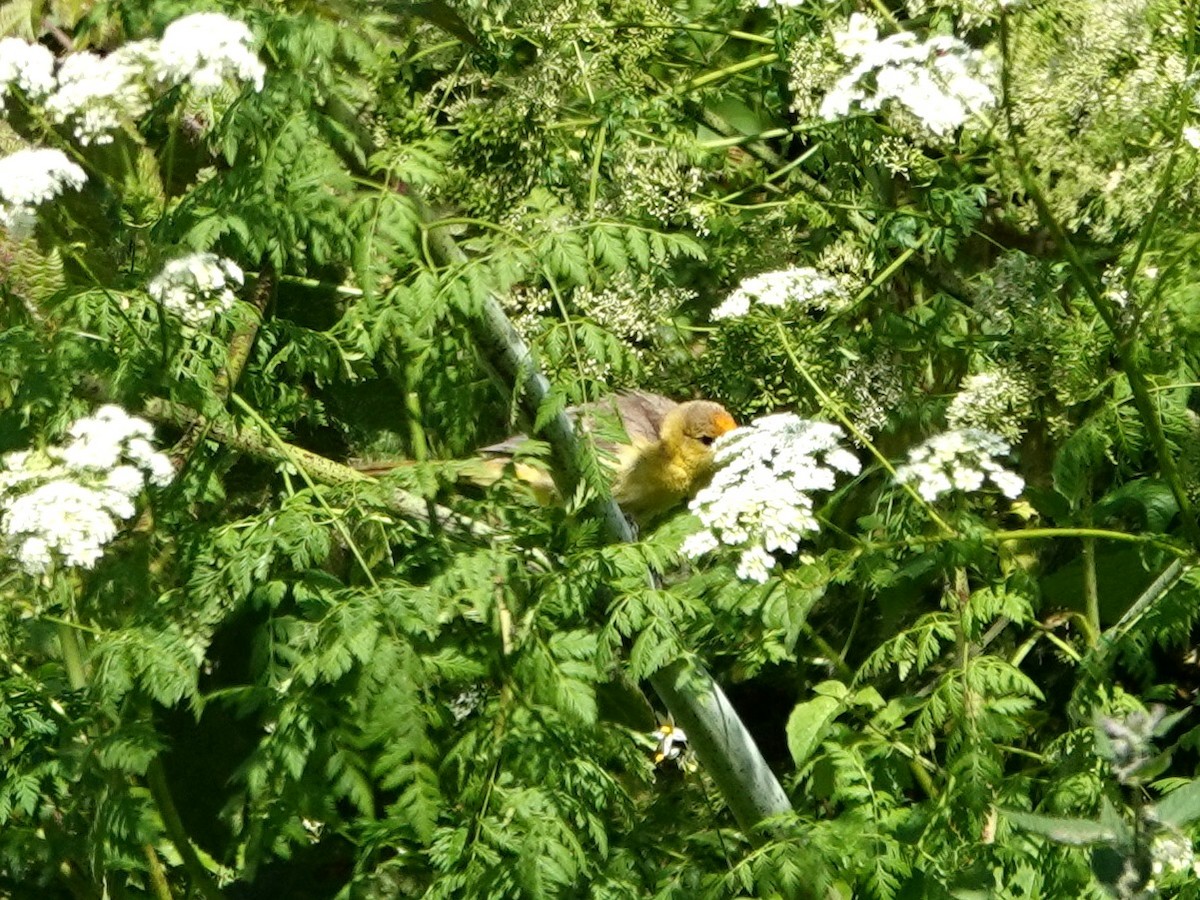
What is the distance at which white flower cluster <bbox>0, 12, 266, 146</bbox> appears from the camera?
262 cm

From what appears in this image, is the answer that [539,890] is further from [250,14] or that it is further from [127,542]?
[250,14]

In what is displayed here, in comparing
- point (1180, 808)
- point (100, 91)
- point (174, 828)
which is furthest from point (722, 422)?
point (1180, 808)

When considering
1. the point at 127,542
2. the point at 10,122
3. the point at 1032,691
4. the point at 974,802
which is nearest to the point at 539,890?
the point at 974,802

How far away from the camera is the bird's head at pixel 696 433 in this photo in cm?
466

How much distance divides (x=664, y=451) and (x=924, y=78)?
2301 millimetres

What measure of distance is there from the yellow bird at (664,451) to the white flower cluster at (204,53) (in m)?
2.07

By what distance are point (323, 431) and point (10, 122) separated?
3.97 feet

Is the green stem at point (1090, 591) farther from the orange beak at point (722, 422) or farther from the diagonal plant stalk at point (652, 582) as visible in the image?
the orange beak at point (722, 422)

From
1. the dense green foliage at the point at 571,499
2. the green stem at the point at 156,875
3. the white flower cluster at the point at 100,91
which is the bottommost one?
the green stem at the point at 156,875

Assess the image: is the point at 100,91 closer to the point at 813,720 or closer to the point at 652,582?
the point at 652,582

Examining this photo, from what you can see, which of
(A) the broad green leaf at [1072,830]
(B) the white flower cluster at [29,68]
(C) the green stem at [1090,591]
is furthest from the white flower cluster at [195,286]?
(C) the green stem at [1090,591]

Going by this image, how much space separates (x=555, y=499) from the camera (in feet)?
14.4

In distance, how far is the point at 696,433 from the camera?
4703 millimetres

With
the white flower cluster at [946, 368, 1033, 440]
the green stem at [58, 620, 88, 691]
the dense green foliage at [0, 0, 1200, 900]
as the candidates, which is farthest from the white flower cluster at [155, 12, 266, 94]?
the white flower cluster at [946, 368, 1033, 440]
